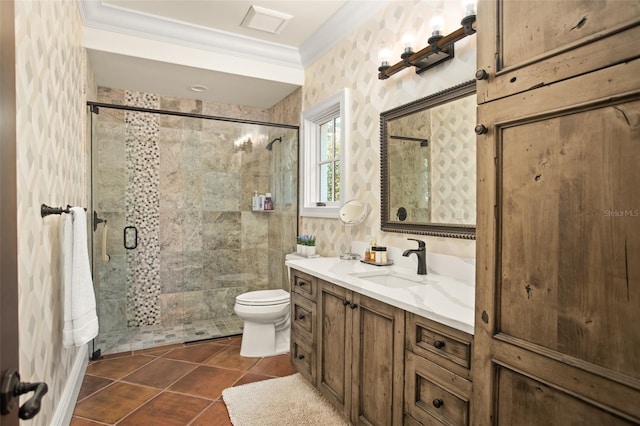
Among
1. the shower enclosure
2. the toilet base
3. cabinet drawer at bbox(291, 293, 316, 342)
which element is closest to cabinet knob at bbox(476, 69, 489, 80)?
cabinet drawer at bbox(291, 293, 316, 342)

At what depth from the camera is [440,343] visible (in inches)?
55.6

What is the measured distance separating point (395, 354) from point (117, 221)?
2.74m

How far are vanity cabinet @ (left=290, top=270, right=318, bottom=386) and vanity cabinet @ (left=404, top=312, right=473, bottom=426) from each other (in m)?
0.91

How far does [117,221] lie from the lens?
329 cm

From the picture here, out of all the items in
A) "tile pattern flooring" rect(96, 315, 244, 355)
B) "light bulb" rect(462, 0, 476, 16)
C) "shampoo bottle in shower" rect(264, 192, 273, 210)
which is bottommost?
"tile pattern flooring" rect(96, 315, 244, 355)

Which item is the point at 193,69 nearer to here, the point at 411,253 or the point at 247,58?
the point at 247,58

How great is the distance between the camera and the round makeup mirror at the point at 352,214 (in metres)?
2.79

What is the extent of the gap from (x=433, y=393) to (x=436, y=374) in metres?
0.09

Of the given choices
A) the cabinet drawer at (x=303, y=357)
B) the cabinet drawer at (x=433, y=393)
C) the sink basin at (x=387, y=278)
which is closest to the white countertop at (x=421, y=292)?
the sink basin at (x=387, y=278)

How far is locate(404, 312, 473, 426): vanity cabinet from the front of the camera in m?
1.32

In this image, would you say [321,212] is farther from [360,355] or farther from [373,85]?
[360,355]

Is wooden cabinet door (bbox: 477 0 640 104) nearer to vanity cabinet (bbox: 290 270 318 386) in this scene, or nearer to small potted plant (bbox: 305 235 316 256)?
vanity cabinet (bbox: 290 270 318 386)

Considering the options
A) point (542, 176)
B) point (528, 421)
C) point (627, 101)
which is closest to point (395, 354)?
point (528, 421)

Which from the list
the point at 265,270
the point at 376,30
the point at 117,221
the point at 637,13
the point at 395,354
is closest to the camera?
the point at 637,13
